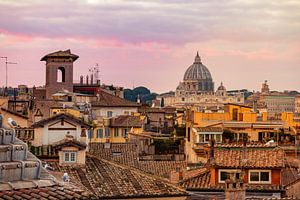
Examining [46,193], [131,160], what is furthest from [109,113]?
[46,193]

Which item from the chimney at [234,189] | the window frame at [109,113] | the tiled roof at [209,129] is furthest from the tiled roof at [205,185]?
the window frame at [109,113]

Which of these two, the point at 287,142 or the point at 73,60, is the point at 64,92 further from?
the point at 287,142

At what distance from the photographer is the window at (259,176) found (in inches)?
1023

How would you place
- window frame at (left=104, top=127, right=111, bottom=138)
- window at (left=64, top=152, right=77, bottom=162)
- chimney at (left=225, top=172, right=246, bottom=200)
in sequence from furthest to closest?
window frame at (left=104, top=127, right=111, bottom=138) < window at (left=64, top=152, right=77, bottom=162) < chimney at (left=225, top=172, right=246, bottom=200)

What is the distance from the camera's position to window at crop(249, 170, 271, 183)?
26.0 metres

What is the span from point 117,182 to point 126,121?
36153mm

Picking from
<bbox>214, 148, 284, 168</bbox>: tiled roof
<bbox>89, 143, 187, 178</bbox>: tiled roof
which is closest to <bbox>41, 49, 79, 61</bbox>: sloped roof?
<bbox>89, 143, 187, 178</bbox>: tiled roof

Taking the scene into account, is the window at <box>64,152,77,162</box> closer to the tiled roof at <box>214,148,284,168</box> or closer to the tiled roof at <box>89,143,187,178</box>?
the tiled roof at <box>214,148,284,168</box>

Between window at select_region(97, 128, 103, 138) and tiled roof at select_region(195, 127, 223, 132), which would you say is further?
window at select_region(97, 128, 103, 138)

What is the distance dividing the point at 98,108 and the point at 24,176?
56.7 m

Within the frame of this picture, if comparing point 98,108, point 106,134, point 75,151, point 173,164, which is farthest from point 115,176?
point 98,108

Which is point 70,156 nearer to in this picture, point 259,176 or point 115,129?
point 259,176

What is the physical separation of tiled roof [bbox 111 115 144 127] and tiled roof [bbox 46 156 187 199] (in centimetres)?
3382

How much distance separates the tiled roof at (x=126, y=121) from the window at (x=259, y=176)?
112ft
